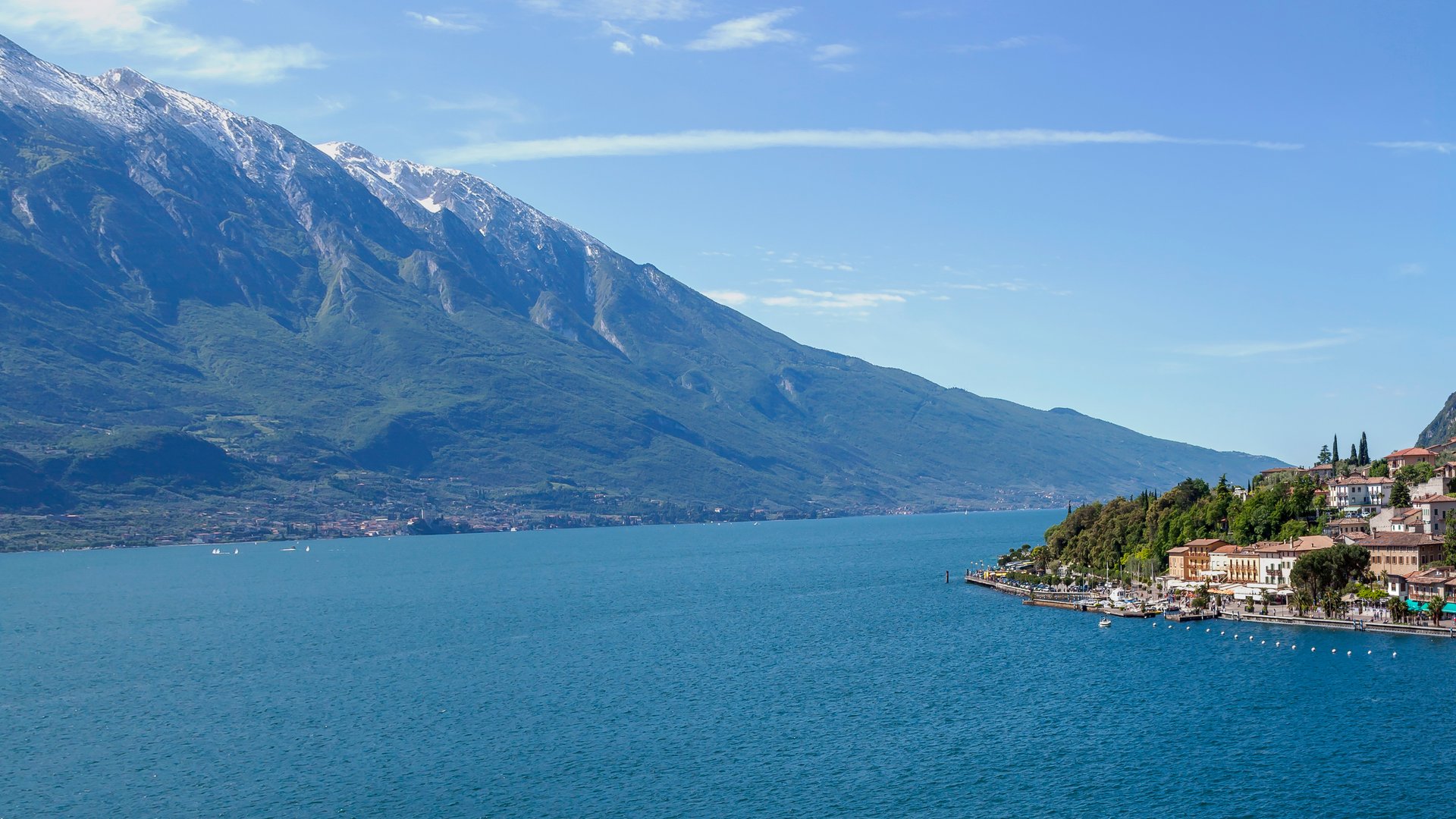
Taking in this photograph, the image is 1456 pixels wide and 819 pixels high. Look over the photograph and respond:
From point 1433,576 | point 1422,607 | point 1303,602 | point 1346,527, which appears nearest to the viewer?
point 1422,607

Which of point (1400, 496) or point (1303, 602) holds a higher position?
point (1400, 496)

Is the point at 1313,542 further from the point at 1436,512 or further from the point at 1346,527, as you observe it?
the point at 1436,512

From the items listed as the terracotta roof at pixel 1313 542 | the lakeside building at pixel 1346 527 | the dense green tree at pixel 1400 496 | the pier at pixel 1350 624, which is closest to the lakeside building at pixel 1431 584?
the pier at pixel 1350 624

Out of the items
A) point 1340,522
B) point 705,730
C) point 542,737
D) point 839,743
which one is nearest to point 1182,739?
point 839,743

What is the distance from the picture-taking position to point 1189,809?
179ft

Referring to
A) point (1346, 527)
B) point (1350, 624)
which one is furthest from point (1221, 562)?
point (1350, 624)

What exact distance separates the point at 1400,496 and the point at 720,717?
95958 mm

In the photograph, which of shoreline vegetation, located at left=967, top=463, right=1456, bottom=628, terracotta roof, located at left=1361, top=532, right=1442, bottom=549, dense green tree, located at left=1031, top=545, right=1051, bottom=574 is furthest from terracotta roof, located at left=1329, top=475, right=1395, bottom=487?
terracotta roof, located at left=1361, top=532, right=1442, bottom=549

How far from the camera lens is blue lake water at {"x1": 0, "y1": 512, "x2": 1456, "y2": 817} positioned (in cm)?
5791

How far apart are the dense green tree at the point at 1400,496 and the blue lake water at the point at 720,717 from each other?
39.0 m

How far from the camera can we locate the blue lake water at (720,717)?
190ft

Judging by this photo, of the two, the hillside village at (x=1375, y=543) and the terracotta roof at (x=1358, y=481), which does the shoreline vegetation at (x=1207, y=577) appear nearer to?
the hillside village at (x=1375, y=543)

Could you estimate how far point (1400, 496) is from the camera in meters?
138

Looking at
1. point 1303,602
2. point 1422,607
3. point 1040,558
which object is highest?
point 1040,558
